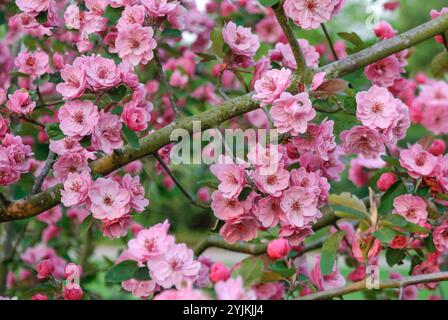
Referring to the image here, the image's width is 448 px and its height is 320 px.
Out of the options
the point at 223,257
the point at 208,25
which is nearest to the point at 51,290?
the point at 208,25

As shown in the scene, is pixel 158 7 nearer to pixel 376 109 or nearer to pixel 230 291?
pixel 376 109

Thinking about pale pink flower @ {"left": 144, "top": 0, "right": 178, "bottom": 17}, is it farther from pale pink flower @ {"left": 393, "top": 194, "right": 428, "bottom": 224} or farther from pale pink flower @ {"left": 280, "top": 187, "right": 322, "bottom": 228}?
pale pink flower @ {"left": 393, "top": 194, "right": 428, "bottom": 224}

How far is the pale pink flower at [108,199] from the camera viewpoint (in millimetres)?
1425

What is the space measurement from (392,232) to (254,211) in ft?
0.90

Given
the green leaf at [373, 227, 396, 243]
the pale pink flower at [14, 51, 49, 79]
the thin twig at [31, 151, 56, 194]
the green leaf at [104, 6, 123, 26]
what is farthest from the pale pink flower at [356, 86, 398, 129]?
the pale pink flower at [14, 51, 49, 79]

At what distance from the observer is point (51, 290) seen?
1591mm

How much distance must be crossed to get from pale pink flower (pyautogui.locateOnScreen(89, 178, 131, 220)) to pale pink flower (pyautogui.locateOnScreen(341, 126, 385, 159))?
1.54 ft

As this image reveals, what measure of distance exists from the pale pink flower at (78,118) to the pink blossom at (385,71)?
706 millimetres

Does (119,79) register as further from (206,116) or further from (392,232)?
(392,232)

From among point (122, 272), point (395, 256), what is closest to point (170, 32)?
point (122, 272)

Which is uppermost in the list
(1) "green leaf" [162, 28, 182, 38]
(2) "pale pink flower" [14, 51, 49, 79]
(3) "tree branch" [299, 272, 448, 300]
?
(1) "green leaf" [162, 28, 182, 38]

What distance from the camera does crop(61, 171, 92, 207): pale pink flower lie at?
1420 millimetres

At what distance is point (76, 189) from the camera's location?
144cm

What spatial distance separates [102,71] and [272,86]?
1.09ft
